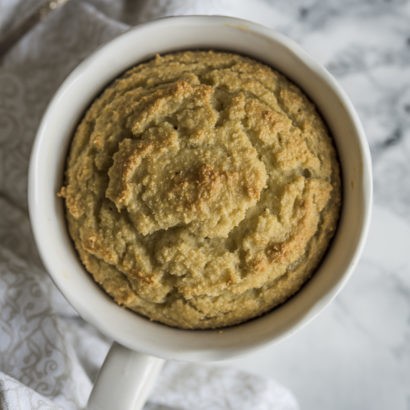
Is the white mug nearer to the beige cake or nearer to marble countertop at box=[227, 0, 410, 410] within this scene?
the beige cake

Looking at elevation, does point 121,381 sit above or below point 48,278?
above

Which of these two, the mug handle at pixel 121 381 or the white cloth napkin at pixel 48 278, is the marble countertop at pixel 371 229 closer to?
the white cloth napkin at pixel 48 278

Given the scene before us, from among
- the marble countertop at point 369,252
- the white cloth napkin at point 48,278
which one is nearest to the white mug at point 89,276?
the white cloth napkin at point 48,278

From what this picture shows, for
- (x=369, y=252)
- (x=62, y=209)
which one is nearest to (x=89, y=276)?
(x=62, y=209)

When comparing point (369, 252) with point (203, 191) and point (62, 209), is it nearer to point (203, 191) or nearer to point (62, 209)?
point (203, 191)

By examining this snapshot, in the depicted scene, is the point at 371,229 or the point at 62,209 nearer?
the point at 62,209

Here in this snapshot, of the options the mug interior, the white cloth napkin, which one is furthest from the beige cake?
the white cloth napkin
